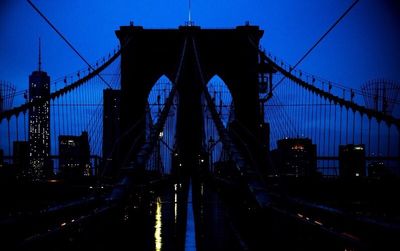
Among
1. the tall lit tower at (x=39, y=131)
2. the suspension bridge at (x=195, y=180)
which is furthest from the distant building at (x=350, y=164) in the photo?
the tall lit tower at (x=39, y=131)

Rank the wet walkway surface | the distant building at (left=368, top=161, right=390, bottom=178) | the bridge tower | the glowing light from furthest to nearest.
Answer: the bridge tower < the distant building at (left=368, top=161, right=390, bottom=178) < the glowing light < the wet walkway surface

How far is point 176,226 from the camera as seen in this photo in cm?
617

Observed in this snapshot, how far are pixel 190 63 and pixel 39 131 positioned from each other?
994cm

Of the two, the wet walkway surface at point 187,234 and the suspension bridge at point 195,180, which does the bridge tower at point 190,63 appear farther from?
the wet walkway surface at point 187,234

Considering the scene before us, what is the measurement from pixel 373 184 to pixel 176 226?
10799 millimetres

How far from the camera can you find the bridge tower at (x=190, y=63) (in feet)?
87.2

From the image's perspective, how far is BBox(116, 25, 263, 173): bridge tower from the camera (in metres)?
26.6

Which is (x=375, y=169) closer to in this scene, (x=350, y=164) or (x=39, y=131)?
(x=350, y=164)

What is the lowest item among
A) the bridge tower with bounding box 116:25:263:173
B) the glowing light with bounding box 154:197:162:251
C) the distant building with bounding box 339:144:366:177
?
the glowing light with bounding box 154:197:162:251

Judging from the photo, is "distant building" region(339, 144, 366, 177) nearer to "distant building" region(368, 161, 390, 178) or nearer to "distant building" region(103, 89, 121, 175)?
"distant building" region(368, 161, 390, 178)

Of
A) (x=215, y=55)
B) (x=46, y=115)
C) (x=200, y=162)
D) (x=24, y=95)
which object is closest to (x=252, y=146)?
(x=200, y=162)

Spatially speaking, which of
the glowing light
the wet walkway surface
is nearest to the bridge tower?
the glowing light

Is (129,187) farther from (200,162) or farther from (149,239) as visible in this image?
(200,162)

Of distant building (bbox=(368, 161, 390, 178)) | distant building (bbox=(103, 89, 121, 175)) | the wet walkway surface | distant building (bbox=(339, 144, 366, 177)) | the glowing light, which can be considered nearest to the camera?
the wet walkway surface
